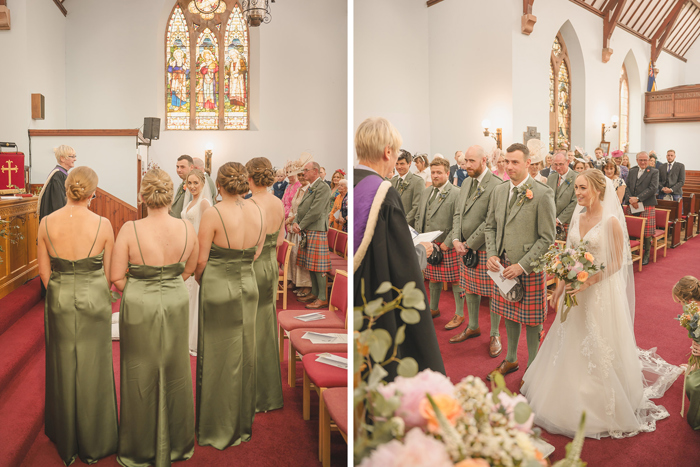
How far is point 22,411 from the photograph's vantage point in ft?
5.11

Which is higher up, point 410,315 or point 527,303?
point 410,315

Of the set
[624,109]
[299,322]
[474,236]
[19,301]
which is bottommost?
[299,322]

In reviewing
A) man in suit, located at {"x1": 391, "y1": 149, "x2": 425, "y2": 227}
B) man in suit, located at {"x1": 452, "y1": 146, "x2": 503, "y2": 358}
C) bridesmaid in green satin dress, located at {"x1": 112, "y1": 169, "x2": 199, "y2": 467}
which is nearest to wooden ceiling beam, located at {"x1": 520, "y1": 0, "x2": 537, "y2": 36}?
man in suit, located at {"x1": 452, "y1": 146, "x2": 503, "y2": 358}

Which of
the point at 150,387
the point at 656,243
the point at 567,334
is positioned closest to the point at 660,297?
the point at 656,243

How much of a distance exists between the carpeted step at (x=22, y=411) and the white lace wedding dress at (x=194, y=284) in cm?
56

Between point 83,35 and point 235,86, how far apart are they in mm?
541

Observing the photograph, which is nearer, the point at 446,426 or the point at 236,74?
the point at 446,426

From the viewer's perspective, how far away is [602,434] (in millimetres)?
1516

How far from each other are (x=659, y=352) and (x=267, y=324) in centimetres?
156

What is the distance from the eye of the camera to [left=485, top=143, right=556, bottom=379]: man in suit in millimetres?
1715

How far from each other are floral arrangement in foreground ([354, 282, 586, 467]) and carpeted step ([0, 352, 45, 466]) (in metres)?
1.21

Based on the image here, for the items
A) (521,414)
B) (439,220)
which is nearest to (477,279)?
(439,220)

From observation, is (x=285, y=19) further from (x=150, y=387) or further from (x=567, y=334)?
(x=567, y=334)

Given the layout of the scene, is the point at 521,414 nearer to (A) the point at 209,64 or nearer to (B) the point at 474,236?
(B) the point at 474,236
